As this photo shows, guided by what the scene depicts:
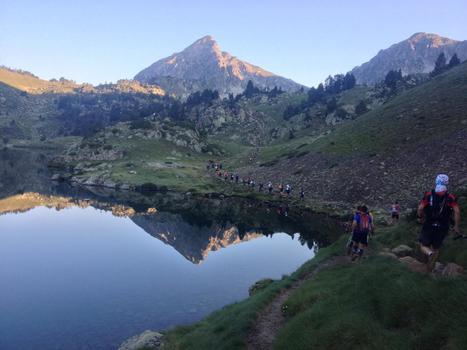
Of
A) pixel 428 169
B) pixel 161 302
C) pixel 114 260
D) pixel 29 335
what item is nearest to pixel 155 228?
pixel 114 260

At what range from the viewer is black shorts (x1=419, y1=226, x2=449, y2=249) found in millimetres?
15297

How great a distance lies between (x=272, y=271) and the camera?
47562 mm

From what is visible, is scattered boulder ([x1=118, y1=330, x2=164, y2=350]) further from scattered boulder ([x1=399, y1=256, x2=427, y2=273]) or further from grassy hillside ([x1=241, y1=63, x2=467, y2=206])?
grassy hillside ([x1=241, y1=63, x2=467, y2=206])

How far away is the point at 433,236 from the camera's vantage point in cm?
1559

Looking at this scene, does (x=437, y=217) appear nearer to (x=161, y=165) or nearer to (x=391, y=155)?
(x=391, y=155)

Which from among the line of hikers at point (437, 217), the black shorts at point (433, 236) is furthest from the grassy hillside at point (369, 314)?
the black shorts at point (433, 236)

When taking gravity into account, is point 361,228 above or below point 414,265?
above

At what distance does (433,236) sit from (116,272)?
3963cm

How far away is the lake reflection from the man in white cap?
75.6 ft

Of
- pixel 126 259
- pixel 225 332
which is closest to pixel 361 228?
pixel 225 332

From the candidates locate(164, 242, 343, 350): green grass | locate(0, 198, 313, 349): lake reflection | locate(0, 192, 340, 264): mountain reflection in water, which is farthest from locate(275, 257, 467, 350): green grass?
locate(0, 192, 340, 264): mountain reflection in water

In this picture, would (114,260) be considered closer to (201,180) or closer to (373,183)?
(373,183)

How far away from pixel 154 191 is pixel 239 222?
47654 mm

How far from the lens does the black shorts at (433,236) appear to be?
50.2ft
